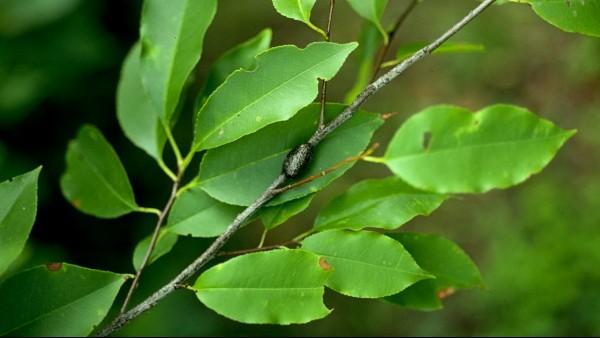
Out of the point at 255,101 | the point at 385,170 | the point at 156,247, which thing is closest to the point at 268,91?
the point at 255,101

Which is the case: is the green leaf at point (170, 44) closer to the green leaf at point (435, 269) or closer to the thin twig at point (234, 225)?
the thin twig at point (234, 225)

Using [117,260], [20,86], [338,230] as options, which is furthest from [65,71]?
[338,230]

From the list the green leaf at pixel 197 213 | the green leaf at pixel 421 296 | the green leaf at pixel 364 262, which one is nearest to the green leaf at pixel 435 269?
the green leaf at pixel 421 296

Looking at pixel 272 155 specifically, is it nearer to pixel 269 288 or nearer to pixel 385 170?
pixel 269 288

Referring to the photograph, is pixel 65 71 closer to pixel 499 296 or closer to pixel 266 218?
pixel 266 218

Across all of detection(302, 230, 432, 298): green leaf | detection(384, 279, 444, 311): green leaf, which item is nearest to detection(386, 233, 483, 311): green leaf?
detection(384, 279, 444, 311): green leaf

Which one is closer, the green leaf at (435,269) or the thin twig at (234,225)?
the thin twig at (234,225)
